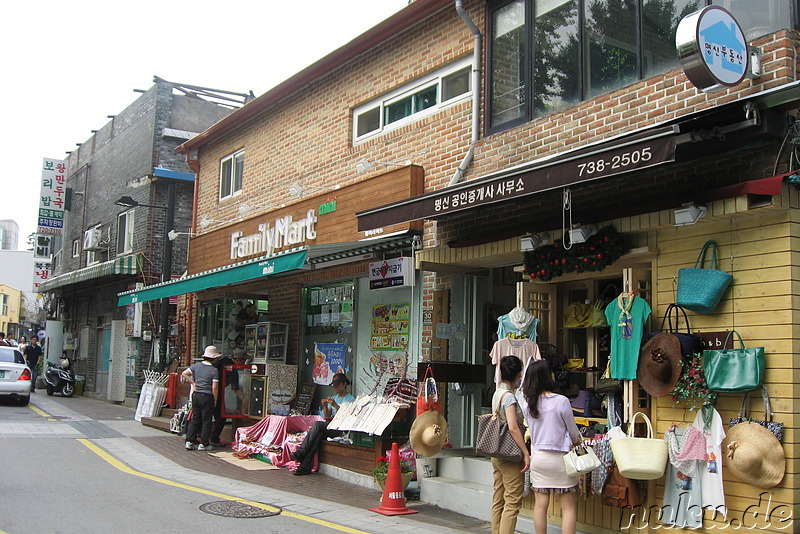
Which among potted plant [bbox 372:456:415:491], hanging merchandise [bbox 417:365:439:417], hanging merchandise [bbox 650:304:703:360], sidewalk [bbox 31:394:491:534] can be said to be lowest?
sidewalk [bbox 31:394:491:534]

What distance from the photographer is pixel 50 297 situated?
3095 centimetres

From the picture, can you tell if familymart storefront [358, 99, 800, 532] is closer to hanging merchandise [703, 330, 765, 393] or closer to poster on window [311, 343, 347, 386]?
hanging merchandise [703, 330, 765, 393]

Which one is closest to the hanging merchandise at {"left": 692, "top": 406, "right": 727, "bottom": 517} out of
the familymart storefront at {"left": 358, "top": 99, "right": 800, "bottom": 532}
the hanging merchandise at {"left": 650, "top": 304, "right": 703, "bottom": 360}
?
the familymart storefront at {"left": 358, "top": 99, "right": 800, "bottom": 532}

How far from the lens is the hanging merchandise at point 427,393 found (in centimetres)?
891

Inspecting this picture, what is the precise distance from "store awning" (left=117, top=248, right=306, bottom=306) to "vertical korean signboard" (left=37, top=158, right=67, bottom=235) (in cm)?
1367

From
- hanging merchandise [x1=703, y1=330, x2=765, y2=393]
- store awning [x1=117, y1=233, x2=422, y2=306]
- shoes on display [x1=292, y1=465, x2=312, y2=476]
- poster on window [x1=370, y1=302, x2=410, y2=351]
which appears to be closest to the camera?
hanging merchandise [x1=703, y1=330, x2=765, y2=393]

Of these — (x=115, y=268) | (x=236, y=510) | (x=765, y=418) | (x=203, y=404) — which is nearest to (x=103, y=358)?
(x=115, y=268)

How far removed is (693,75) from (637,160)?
908mm

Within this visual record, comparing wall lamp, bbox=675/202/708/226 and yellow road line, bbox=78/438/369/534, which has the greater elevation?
wall lamp, bbox=675/202/708/226

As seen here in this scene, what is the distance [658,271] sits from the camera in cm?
705

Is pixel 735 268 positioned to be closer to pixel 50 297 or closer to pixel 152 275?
pixel 152 275

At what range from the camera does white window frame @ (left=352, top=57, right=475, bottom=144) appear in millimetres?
10239

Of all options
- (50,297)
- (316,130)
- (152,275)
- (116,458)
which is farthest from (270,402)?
(50,297)

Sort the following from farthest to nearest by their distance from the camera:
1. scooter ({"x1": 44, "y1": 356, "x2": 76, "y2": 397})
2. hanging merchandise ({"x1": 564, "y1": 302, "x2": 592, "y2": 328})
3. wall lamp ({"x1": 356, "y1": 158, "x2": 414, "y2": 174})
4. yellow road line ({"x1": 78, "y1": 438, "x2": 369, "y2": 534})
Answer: scooter ({"x1": 44, "y1": 356, "x2": 76, "y2": 397}) < wall lamp ({"x1": 356, "y1": 158, "x2": 414, "y2": 174}) < hanging merchandise ({"x1": 564, "y1": 302, "x2": 592, "y2": 328}) < yellow road line ({"x1": 78, "y1": 438, "x2": 369, "y2": 534})
